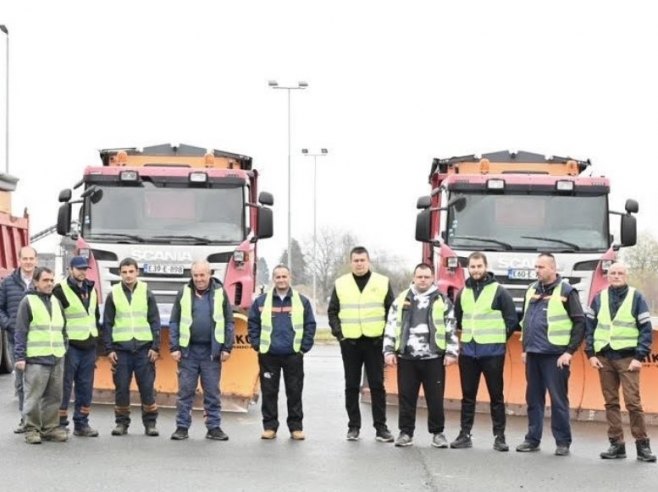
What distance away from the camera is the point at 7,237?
18641 millimetres

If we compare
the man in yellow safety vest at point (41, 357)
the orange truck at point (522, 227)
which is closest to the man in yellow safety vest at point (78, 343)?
the man in yellow safety vest at point (41, 357)

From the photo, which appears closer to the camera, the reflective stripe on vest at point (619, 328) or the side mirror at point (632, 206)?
the reflective stripe on vest at point (619, 328)

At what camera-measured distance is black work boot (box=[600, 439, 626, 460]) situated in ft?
35.0

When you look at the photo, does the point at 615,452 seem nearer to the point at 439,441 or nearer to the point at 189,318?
the point at 439,441

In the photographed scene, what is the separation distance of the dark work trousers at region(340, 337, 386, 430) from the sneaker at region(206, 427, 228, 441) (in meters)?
1.26

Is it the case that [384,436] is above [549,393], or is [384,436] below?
below

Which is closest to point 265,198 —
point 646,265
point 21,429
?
point 21,429

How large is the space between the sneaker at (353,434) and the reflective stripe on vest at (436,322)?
3.10 ft

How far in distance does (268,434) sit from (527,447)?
8.29 ft

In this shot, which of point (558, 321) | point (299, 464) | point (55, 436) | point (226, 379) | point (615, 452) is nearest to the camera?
point (299, 464)

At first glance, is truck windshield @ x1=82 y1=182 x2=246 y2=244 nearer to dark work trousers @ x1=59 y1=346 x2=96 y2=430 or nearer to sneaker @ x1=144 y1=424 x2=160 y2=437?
dark work trousers @ x1=59 y1=346 x2=96 y2=430

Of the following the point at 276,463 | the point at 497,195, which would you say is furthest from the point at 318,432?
the point at 497,195

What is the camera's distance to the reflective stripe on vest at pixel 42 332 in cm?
1111

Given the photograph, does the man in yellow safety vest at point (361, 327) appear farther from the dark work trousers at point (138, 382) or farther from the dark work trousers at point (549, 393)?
the dark work trousers at point (138, 382)
